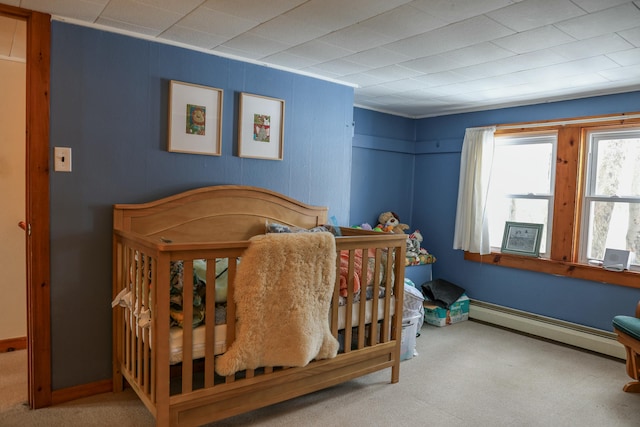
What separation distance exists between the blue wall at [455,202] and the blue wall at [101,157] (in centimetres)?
202

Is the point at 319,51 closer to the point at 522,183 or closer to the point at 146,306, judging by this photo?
the point at 146,306

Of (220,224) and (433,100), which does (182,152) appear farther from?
(433,100)

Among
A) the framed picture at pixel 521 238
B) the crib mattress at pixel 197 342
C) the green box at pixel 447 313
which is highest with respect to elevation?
the framed picture at pixel 521 238

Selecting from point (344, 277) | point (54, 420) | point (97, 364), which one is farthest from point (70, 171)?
point (344, 277)

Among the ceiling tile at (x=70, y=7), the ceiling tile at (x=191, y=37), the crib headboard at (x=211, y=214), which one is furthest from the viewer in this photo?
the crib headboard at (x=211, y=214)

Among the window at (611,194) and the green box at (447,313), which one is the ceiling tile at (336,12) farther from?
the green box at (447,313)

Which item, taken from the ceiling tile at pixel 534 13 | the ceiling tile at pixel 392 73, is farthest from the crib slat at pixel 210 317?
the ceiling tile at pixel 392 73

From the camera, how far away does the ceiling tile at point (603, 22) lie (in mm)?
1958

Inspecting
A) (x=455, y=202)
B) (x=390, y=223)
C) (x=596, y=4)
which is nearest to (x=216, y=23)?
(x=596, y=4)

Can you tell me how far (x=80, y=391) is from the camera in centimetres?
242

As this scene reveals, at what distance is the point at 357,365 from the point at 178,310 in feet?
3.71

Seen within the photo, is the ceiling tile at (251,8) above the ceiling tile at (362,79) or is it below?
above

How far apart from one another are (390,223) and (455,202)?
676 mm

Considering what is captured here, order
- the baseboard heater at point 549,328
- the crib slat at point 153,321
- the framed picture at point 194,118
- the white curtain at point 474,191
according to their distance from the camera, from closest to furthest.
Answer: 1. the crib slat at point 153,321
2. the framed picture at point 194,118
3. the baseboard heater at point 549,328
4. the white curtain at point 474,191
